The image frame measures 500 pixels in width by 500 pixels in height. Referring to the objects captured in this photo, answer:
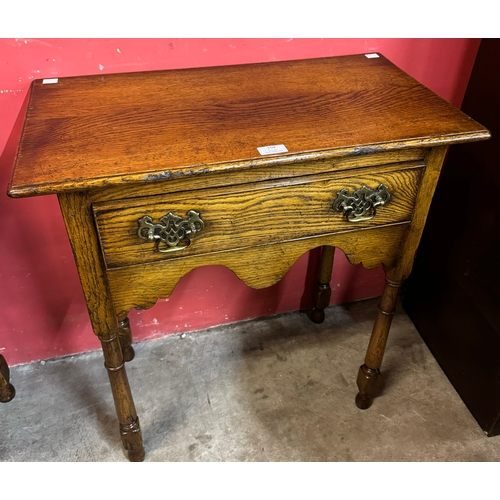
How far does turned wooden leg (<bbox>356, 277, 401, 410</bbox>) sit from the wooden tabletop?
0.46 metres

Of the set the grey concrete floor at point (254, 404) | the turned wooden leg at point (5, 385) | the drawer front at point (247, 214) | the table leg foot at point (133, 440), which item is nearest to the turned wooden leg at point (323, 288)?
the grey concrete floor at point (254, 404)

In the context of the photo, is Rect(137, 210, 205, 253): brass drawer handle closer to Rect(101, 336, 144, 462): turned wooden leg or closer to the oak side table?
the oak side table

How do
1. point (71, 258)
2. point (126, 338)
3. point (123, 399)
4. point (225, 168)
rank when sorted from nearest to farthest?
1. point (225, 168)
2. point (123, 399)
3. point (71, 258)
4. point (126, 338)

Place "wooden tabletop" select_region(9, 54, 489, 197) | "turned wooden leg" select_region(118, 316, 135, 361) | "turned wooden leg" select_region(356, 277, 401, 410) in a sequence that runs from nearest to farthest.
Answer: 1. "wooden tabletop" select_region(9, 54, 489, 197)
2. "turned wooden leg" select_region(356, 277, 401, 410)
3. "turned wooden leg" select_region(118, 316, 135, 361)

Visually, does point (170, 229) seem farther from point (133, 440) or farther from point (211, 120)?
point (133, 440)

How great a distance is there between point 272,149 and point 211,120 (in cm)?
18

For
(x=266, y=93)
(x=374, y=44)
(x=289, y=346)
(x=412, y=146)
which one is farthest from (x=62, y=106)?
(x=289, y=346)

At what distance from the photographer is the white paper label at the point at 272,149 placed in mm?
959

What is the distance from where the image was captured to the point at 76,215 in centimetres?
95

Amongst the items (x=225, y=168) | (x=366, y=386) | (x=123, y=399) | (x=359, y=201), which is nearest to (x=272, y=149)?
(x=225, y=168)

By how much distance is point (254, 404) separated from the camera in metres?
1.65

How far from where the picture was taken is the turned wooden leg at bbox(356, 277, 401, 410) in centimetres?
138

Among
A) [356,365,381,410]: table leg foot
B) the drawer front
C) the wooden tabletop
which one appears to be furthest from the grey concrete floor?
the wooden tabletop

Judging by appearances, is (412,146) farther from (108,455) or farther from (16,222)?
(108,455)
